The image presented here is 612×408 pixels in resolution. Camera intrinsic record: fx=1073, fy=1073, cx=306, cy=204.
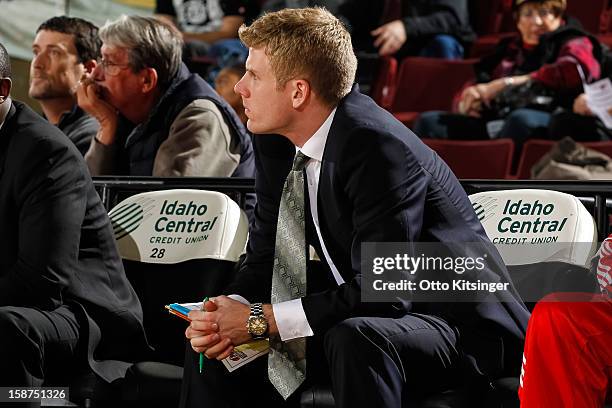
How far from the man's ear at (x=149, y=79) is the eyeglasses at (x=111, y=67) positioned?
7cm

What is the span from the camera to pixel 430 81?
5801 millimetres

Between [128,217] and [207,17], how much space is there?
311cm

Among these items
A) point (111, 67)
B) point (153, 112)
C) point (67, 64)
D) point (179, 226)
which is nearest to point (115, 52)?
point (111, 67)

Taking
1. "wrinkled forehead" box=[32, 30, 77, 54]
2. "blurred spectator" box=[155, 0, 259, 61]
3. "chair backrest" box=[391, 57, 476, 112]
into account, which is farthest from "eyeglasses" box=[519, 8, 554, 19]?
"wrinkled forehead" box=[32, 30, 77, 54]

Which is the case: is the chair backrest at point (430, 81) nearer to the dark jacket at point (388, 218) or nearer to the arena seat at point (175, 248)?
the arena seat at point (175, 248)

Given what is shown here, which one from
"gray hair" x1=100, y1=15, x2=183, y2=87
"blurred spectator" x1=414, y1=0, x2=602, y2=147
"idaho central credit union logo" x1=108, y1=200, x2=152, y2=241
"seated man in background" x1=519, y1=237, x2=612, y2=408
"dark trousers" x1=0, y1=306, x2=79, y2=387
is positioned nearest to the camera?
"seated man in background" x1=519, y1=237, x2=612, y2=408

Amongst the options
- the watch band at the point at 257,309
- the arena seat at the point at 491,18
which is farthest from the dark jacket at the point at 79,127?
the arena seat at the point at 491,18

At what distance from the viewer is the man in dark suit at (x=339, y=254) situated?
228 centimetres

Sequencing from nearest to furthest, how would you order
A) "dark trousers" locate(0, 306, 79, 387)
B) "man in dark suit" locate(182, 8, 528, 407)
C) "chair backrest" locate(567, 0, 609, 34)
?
"man in dark suit" locate(182, 8, 528, 407) < "dark trousers" locate(0, 306, 79, 387) < "chair backrest" locate(567, 0, 609, 34)

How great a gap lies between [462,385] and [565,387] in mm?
328

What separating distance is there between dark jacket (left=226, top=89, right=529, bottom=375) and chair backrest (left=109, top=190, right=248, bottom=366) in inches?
27.3

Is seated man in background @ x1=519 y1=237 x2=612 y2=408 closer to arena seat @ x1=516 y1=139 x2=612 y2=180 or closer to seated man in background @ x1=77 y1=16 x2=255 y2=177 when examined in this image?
seated man in background @ x1=77 y1=16 x2=255 y2=177

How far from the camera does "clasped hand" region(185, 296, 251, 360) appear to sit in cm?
232

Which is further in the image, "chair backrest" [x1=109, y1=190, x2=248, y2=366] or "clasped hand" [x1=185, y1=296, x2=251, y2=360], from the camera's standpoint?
"chair backrest" [x1=109, y1=190, x2=248, y2=366]
